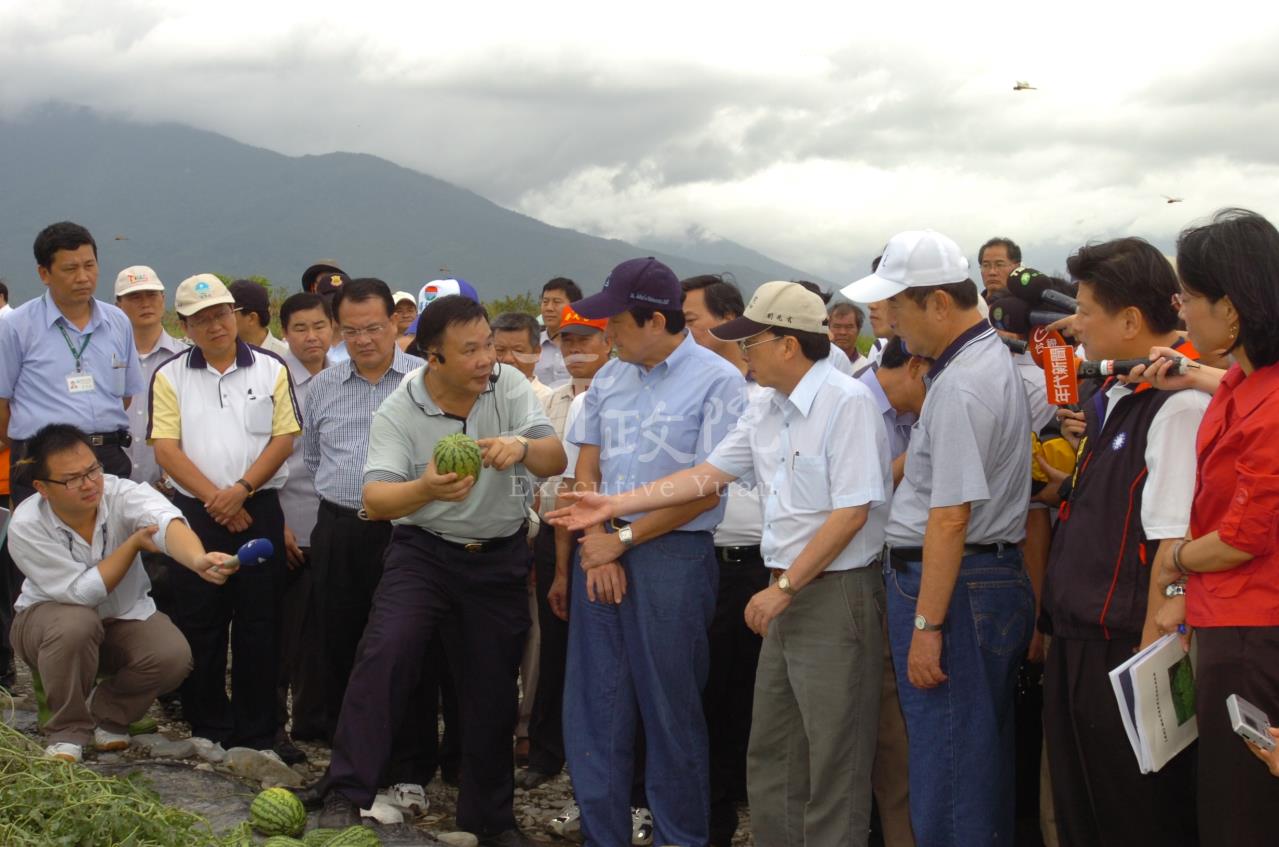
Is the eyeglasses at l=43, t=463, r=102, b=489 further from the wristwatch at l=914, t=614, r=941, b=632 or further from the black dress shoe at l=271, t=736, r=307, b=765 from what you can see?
the wristwatch at l=914, t=614, r=941, b=632

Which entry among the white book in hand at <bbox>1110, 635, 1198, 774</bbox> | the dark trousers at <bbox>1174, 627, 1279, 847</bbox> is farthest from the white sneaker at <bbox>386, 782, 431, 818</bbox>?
the dark trousers at <bbox>1174, 627, 1279, 847</bbox>

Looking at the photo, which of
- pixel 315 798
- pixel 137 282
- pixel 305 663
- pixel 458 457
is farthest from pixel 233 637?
pixel 137 282

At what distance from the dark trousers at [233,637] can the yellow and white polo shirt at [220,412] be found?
0.97 ft

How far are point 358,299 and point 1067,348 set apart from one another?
166 inches

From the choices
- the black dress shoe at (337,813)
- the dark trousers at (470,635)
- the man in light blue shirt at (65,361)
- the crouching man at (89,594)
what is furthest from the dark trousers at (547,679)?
the man in light blue shirt at (65,361)

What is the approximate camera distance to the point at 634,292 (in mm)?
5492

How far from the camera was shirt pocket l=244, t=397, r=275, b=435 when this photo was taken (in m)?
7.10

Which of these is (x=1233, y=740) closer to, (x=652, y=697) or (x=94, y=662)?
(x=652, y=697)

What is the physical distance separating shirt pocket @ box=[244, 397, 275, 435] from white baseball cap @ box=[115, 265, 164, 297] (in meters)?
2.22

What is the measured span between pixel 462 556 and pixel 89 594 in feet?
7.79

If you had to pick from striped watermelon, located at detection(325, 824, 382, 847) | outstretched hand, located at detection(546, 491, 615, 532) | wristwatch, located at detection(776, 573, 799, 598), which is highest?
outstretched hand, located at detection(546, 491, 615, 532)

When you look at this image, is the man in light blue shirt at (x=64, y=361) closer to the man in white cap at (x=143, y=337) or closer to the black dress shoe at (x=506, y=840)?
the man in white cap at (x=143, y=337)

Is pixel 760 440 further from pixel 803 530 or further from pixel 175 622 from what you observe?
pixel 175 622

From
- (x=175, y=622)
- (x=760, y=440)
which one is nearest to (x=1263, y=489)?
(x=760, y=440)
